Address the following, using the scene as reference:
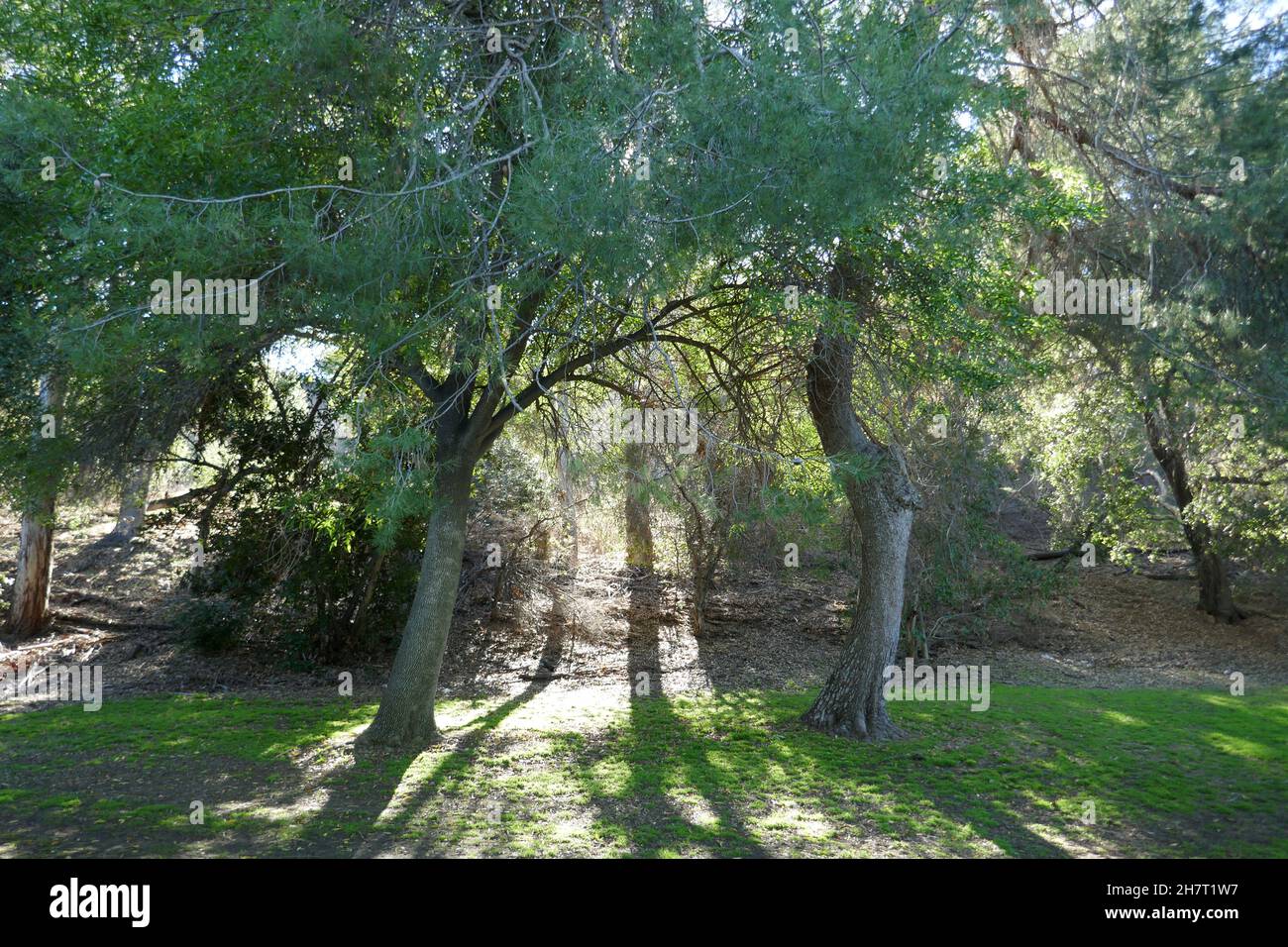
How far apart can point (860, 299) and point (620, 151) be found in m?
3.21

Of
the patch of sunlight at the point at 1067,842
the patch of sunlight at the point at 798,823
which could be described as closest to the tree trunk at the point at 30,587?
the patch of sunlight at the point at 798,823

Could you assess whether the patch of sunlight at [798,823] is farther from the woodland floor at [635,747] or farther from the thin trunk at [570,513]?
the thin trunk at [570,513]

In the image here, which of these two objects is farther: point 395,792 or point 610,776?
point 610,776

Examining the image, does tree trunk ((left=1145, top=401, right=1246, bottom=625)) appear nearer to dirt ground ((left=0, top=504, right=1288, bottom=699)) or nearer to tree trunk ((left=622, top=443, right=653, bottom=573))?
dirt ground ((left=0, top=504, right=1288, bottom=699))

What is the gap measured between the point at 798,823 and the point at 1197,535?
13305 millimetres

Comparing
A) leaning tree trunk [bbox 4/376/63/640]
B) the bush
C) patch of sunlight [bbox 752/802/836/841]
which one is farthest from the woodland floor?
leaning tree trunk [bbox 4/376/63/640]

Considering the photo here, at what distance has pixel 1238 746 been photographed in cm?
932

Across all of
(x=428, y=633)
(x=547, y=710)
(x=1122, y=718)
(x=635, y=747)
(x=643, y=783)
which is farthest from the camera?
(x=547, y=710)

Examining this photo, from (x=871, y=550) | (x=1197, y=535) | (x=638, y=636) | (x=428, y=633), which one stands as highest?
(x=871, y=550)

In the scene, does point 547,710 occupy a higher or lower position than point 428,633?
lower

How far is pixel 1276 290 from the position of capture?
417 inches

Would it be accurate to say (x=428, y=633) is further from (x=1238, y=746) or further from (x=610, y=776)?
(x=1238, y=746)

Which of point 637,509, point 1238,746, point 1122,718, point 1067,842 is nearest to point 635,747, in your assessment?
point 1067,842

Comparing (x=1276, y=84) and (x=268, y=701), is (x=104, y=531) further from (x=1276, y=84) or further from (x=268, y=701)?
(x=1276, y=84)
